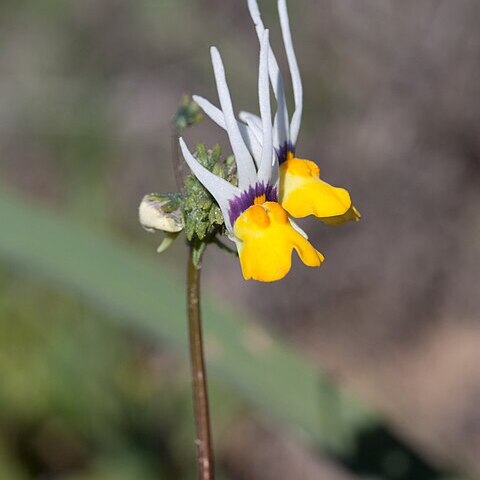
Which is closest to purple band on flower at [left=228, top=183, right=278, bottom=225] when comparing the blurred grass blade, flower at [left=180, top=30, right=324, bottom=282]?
flower at [left=180, top=30, right=324, bottom=282]

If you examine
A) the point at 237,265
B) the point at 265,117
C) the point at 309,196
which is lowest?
the point at 309,196

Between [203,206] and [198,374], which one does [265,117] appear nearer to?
[203,206]

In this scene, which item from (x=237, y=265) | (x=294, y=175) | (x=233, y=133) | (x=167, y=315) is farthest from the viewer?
(x=237, y=265)

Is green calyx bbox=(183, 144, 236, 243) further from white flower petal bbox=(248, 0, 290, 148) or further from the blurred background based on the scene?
the blurred background

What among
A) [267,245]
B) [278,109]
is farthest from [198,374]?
[278,109]

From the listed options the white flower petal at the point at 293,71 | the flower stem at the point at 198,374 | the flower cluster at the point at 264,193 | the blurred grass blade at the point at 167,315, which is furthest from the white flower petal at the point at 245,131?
the blurred grass blade at the point at 167,315

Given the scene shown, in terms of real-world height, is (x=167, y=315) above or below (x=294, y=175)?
below
